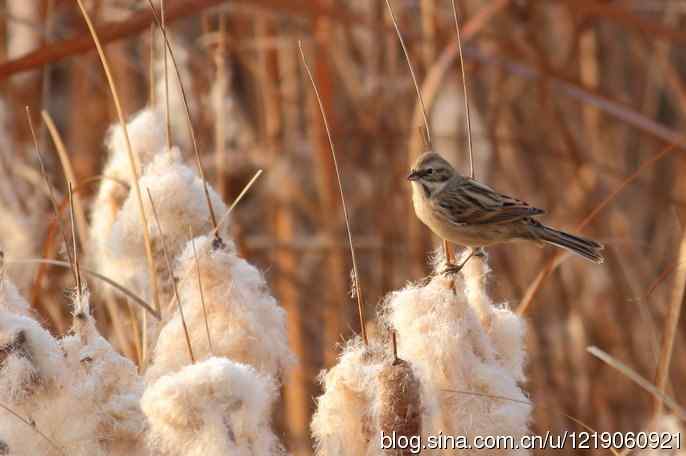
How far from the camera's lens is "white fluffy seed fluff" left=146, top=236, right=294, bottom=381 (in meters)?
1.54

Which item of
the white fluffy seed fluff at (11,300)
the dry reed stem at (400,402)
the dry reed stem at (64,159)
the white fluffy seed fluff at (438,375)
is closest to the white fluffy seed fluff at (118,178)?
the dry reed stem at (64,159)

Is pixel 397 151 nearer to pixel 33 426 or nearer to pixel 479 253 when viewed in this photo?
pixel 479 253

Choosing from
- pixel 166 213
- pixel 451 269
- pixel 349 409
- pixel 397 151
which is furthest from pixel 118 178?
pixel 397 151

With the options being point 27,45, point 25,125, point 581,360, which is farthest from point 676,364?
point 25,125

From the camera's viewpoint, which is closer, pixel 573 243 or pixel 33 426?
pixel 33 426

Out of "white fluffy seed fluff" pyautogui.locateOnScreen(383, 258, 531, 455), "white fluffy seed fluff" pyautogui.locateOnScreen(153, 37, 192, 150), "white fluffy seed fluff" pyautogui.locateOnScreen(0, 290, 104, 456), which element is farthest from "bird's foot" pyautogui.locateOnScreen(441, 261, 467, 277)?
"white fluffy seed fluff" pyautogui.locateOnScreen(153, 37, 192, 150)

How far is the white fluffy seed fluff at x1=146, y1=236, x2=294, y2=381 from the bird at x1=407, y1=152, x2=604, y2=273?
79cm

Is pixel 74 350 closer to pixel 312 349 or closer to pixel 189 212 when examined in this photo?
pixel 189 212

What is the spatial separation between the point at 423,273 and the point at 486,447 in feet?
6.02

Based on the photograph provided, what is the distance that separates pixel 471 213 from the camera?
94.6 inches

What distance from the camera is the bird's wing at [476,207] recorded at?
2.38 m

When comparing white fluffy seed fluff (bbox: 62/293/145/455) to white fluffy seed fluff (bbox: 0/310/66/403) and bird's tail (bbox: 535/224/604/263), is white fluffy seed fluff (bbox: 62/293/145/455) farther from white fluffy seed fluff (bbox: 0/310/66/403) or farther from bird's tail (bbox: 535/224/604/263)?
bird's tail (bbox: 535/224/604/263)

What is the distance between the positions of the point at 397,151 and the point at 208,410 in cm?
241

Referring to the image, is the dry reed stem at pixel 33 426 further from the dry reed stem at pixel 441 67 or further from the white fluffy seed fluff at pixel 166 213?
the dry reed stem at pixel 441 67
